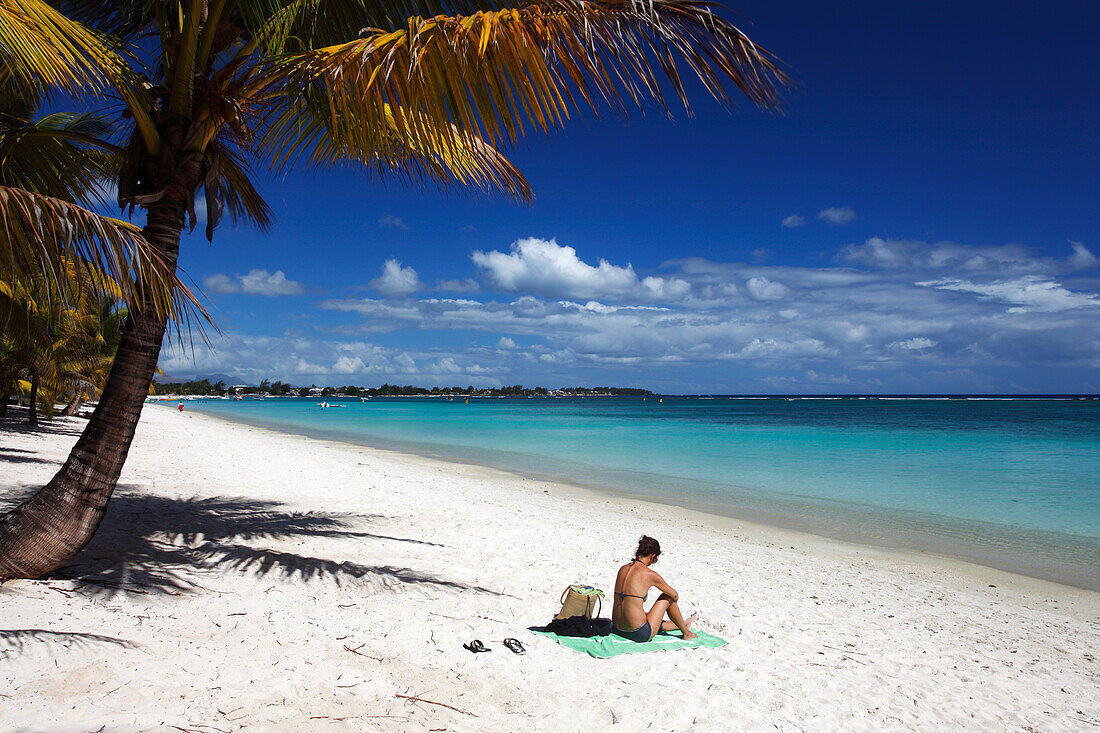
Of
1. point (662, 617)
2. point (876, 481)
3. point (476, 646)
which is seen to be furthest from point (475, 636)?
point (876, 481)

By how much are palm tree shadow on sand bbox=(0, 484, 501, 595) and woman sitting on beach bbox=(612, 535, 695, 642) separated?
126 cm

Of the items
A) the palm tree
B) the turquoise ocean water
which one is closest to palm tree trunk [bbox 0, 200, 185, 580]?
the palm tree

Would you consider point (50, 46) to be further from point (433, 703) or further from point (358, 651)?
point (433, 703)

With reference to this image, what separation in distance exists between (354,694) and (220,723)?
65cm

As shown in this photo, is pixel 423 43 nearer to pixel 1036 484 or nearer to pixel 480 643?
pixel 480 643

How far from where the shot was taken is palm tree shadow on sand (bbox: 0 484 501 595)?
4504 millimetres

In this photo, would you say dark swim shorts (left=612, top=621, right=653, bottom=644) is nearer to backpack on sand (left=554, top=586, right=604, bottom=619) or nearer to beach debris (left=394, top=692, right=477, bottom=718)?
backpack on sand (left=554, top=586, right=604, bottom=619)

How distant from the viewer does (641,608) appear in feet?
13.9

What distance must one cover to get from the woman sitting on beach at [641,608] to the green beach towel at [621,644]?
0.19 feet

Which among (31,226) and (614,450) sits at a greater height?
(31,226)

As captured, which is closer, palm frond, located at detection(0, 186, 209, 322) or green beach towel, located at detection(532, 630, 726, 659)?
palm frond, located at detection(0, 186, 209, 322)

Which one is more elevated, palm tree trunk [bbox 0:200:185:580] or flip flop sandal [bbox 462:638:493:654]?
palm tree trunk [bbox 0:200:185:580]

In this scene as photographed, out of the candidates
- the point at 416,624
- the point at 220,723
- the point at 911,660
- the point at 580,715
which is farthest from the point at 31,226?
the point at 911,660

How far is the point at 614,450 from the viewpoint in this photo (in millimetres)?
22938
